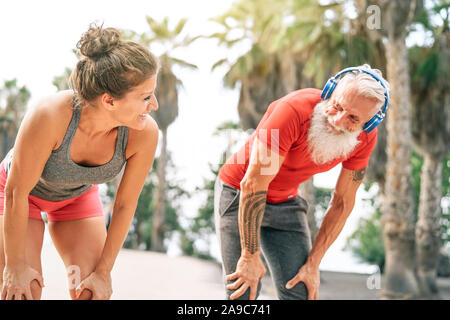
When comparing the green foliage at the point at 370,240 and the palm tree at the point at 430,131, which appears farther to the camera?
the green foliage at the point at 370,240

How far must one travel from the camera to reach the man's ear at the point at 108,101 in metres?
1.69

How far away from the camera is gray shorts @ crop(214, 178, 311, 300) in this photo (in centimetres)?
227

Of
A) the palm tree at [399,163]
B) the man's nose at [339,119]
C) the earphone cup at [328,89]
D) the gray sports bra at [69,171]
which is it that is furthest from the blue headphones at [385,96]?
the palm tree at [399,163]

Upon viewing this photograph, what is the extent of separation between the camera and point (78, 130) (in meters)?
1.79

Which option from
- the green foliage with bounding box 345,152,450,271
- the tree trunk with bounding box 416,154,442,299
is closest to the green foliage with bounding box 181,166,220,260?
the green foliage with bounding box 345,152,450,271

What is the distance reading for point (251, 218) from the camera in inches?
82.8

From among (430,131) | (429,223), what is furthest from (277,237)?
(430,131)

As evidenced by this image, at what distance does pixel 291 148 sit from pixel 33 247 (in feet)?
3.69

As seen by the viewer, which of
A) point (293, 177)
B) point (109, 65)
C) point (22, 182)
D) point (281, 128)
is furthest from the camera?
point (293, 177)

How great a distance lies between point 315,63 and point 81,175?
376 inches

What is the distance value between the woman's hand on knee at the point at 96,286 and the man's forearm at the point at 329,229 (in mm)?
918

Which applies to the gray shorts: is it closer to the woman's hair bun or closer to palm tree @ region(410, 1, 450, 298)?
the woman's hair bun

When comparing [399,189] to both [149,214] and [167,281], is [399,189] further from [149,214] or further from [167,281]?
[149,214]

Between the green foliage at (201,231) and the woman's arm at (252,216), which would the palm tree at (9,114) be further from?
the green foliage at (201,231)
